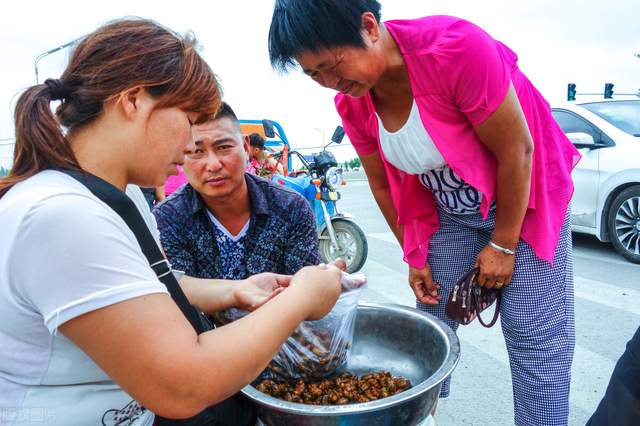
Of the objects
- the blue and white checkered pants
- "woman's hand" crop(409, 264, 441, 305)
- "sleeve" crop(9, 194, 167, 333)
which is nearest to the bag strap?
"sleeve" crop(9, 194, 167, 333)

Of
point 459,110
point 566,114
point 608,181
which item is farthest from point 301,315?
point 566,114

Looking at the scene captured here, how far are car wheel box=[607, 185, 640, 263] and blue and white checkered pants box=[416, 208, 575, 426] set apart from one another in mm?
3275

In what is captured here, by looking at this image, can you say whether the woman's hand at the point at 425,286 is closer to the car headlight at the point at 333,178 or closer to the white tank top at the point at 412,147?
the white tank top at the point at 412,147

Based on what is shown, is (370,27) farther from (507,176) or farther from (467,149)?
(507,176)

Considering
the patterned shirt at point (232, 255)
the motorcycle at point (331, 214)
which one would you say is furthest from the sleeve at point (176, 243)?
the motorcycle at point (331, 214)

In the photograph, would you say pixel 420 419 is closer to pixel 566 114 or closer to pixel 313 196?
pixel 313 196

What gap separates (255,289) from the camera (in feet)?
4.37

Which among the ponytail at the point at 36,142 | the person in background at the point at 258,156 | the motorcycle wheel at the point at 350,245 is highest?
the ponytail at the point at 36,142

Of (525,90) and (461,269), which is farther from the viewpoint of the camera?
(461,269)

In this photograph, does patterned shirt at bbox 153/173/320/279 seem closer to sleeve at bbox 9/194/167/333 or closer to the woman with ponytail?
the woman with ponytail

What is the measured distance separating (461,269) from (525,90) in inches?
25.6

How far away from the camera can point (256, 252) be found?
1.79m

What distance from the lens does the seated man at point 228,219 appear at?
5.65ft

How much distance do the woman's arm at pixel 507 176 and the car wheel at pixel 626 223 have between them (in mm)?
3464
